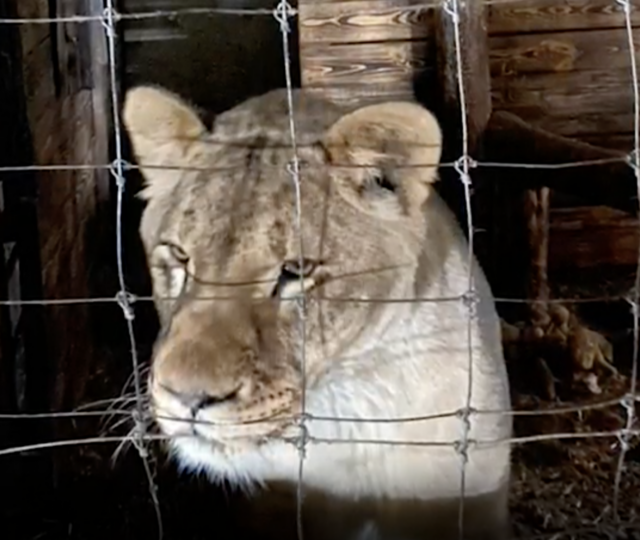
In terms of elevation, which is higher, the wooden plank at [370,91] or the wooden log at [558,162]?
the wooden plank at [370,91]

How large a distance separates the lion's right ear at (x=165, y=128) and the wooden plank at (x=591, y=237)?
7.21 ft

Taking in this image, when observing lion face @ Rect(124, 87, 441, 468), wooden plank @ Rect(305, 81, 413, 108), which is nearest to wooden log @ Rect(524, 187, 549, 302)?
wooden plank @ Rect(305, 81, 413, 108)

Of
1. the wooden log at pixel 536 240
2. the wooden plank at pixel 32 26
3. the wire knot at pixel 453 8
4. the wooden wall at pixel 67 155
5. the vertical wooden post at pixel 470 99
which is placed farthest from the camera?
the wooden log at pixel 536 240

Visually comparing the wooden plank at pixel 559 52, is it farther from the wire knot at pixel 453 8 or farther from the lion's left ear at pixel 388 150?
the wire knot at pixel 453 8

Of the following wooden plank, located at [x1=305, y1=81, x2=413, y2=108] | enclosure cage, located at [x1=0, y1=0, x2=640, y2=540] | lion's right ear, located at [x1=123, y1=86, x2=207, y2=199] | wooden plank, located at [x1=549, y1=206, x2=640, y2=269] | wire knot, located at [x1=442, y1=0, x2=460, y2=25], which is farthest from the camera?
wooden plank, located at [x1=549, y1=206, x2=640, y2=269]

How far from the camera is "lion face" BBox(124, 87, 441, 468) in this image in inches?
60.9

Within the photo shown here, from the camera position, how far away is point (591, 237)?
3828 millimetres

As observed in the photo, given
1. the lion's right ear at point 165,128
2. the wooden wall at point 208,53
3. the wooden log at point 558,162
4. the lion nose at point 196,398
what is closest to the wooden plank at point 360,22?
the wooden log at point 558,162

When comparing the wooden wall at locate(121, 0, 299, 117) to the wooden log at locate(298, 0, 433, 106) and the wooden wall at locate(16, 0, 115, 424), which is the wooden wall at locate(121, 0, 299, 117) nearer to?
the wooden log at locate(298, 0, 433, 106)

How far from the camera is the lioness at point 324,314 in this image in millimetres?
1570

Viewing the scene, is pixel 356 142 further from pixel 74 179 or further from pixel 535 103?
pixel 535 103

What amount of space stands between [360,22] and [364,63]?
109 millimetres

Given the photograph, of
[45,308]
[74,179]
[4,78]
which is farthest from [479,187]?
[4,78]

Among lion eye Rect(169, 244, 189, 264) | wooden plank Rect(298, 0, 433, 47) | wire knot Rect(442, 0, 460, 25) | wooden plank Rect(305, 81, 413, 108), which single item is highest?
wooden plank Rect(298, 0, 433, 47)
